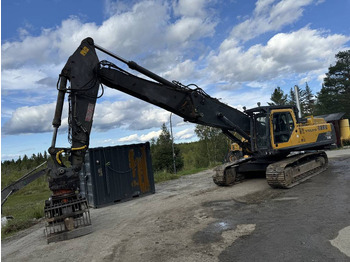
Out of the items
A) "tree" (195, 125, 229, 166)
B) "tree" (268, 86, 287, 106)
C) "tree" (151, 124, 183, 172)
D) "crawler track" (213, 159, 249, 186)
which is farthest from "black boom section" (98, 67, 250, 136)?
"tree" (268, 86, 287, 106)

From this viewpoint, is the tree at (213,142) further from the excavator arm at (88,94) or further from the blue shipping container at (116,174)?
the excavator arm at (88,94)

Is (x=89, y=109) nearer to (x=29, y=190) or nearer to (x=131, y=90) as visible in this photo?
(x=131, y=90)

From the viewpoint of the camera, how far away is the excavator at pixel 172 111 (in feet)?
21.2

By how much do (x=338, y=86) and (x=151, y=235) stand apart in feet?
145

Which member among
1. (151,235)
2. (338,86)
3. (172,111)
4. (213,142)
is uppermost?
(338,86)

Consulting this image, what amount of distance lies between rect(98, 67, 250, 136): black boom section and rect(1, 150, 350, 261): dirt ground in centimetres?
247

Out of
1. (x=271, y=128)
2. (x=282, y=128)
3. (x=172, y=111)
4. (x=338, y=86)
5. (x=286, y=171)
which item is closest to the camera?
(x=172, y=111)

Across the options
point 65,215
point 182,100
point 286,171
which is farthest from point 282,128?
point 65,215

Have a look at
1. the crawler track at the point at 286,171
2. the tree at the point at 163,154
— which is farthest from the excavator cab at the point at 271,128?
the tree at the point at 163,154

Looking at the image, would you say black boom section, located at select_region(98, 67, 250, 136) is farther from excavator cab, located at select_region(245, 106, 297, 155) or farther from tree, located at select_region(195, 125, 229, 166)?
tree, located at select_region(195, 125, 229, 166)

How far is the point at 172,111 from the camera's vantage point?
27.6ft

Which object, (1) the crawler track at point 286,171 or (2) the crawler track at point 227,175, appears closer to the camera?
(1) the crawler track at point 286,171

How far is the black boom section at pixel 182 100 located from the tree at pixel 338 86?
123 feet

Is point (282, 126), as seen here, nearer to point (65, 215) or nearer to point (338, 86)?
point (65, 215)
